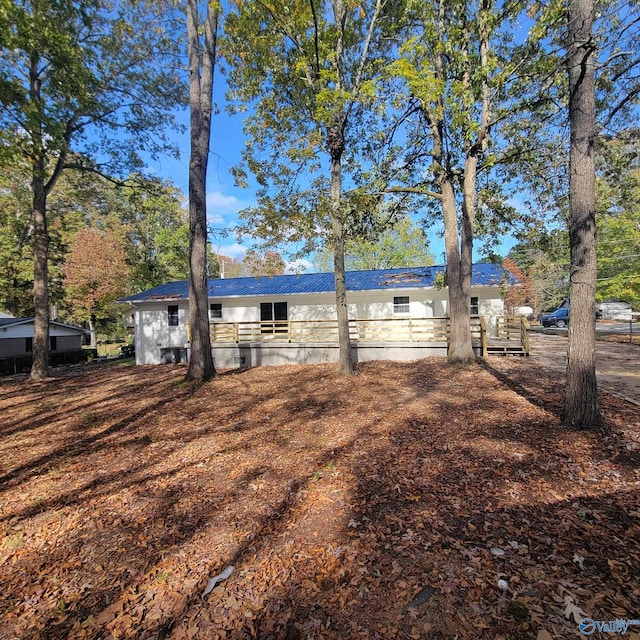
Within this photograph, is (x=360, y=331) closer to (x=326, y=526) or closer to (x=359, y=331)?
(x=359, y=331)

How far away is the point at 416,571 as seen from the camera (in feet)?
7.95

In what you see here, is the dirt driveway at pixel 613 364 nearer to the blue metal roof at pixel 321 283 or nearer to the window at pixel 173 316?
the blue metal roof at pixel 321 283

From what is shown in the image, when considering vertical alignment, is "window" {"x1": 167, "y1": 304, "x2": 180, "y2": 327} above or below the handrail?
above

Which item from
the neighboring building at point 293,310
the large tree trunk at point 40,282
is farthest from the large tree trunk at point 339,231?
the large tree trunk at point 40,282

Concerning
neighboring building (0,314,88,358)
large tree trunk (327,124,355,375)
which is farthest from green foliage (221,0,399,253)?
neighboring building (0,314,88,358)

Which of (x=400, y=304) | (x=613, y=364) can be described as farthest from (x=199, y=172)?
(x=613, y=364)

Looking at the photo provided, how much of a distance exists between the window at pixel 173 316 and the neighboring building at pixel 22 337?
9696 mm

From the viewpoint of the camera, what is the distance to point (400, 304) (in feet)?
48.5

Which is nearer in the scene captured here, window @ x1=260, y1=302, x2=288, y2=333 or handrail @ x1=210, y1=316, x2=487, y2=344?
handrail @ x1=210, y1=316, x2=487, y2=344

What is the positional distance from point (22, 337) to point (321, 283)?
18328 mm

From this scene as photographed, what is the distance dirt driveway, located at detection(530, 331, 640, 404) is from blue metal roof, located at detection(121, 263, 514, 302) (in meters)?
3.38

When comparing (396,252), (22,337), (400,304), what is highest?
(396,252)

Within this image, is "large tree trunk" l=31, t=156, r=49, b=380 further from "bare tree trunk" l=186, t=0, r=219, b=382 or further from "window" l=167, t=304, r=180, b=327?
"bare tree trunk" l=186, t=0, r=219, b=382

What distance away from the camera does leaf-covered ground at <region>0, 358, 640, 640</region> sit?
213 centimetres
